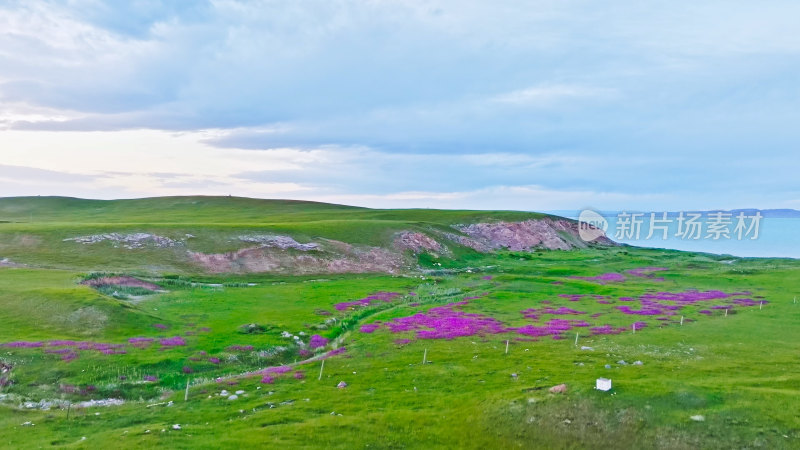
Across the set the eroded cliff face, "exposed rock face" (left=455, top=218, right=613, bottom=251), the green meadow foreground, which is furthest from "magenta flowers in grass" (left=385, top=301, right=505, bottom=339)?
"exposed rock face" (left=455, top=218, right=613, bottom=251)

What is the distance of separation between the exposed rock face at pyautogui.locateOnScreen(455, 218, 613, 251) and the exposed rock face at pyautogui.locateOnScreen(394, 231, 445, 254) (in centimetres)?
1771

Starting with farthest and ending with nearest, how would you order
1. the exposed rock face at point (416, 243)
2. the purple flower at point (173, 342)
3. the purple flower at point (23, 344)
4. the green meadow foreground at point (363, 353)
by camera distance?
the exposed rock face at point (416, 243), the purple flower at point (173, 342), the purple flower at point (23, 344), the green meadow foreground at point (363, 353)

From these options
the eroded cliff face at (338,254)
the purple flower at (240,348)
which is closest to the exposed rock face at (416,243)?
the eroded cliff face at (338,254)

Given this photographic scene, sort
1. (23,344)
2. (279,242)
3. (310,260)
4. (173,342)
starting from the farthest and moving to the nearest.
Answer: (279,242) → (310,260) → (173,342) → (23,344)

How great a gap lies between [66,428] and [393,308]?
4013 cm

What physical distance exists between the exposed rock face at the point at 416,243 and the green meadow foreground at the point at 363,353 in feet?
57.9

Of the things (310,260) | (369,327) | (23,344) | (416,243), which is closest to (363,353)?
(369,327)

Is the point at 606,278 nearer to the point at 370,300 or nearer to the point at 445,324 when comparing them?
the point at 370,300

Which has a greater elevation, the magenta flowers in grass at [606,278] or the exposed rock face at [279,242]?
the exposed rock face at [279,242]

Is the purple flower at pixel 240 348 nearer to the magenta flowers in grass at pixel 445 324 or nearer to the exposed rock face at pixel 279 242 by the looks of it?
the magenta flowers in grass at pixel 445 324

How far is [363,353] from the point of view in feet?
135

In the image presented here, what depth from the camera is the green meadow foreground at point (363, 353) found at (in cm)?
2477

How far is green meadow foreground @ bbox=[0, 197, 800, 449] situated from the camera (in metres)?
24.8

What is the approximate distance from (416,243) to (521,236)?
49.1 meters
